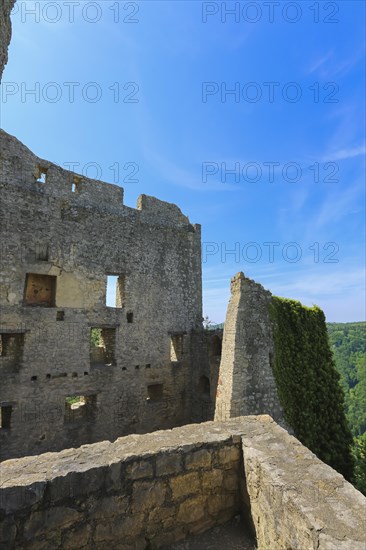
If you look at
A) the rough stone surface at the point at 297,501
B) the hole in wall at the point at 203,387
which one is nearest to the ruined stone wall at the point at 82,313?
the hole in wall at the point at 203,387

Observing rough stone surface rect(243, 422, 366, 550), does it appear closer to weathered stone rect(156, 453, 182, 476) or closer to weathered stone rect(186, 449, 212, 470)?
weathered stone rect(186, 449, 212, 470)

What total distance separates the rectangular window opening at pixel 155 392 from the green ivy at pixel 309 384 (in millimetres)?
5805

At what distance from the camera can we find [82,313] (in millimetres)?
11383

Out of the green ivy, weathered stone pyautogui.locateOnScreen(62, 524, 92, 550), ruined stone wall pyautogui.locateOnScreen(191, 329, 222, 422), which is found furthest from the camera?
ruined stone wall pyautogui.locateOnScreen(191, 329, 222, 422)

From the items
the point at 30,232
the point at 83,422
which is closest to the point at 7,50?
the point at 30,232

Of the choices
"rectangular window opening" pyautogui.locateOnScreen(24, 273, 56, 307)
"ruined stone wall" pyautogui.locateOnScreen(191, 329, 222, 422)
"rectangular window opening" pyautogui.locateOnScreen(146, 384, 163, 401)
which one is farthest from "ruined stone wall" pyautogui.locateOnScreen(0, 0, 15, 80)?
"rectangular window opening" pyautogui.locateOnScreen(146, 384, 163, 401)

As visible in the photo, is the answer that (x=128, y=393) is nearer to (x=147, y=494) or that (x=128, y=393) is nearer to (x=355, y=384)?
(x=147, y=494)

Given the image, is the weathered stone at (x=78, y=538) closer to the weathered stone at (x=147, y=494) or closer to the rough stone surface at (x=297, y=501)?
the weathered stone at (x=147, y=494)

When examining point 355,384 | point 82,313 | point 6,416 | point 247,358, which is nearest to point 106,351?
point 82,313

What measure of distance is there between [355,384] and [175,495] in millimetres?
107069

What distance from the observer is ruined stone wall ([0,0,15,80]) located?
361 cm

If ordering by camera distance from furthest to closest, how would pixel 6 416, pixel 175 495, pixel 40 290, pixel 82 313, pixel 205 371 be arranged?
pixel 205 371 → pixel 82 313 → pixel 40 290 → pixel 6 416 → pixel 175 495

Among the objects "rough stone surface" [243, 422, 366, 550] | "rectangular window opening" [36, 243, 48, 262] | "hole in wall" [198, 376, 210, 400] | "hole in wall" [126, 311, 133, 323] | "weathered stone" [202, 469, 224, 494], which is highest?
"rectangular window opening" [36, 243, 48, 262]

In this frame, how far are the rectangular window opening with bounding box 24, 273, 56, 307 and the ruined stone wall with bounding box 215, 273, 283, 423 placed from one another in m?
6.84
